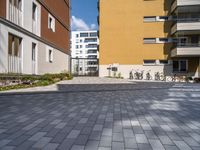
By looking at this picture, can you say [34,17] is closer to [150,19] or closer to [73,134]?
[73,134]

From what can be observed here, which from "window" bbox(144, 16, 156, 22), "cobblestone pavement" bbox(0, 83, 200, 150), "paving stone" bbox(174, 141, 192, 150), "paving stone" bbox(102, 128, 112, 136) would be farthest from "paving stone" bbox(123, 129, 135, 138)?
"window" bbox(144, 16, 156, 22)

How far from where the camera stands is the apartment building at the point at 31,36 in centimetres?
1307

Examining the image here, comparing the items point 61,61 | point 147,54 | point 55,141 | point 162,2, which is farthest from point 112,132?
point 162,2

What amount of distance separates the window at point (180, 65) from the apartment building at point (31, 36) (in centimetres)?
1407

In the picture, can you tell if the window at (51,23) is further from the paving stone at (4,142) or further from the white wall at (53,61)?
the paving stone at (4,142)

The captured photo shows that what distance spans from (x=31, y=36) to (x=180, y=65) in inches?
742

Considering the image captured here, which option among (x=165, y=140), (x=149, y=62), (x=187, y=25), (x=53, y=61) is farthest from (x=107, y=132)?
(x=149, y=62)

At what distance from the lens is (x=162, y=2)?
27.8 m

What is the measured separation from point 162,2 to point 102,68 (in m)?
11.4

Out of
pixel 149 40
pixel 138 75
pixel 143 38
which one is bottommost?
pixel 138 75

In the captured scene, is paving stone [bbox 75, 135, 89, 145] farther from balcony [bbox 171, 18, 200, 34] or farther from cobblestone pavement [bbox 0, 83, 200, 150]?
balcony [bbox 171, 18, 200, 34]

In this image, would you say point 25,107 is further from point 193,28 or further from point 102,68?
point 193,28

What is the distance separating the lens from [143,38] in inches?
1097

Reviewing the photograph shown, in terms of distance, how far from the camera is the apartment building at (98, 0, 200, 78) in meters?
27.1
